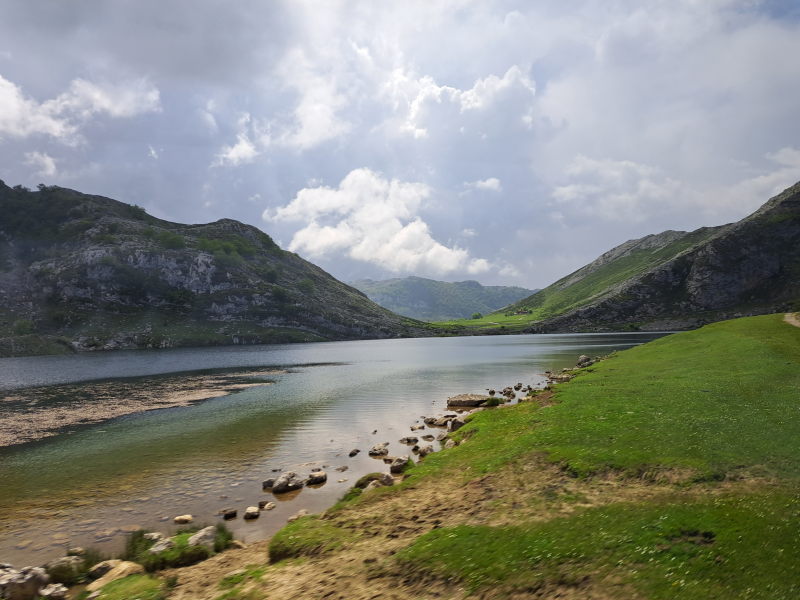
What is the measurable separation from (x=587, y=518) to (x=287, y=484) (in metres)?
21.1

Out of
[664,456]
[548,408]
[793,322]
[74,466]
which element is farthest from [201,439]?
[793,322]

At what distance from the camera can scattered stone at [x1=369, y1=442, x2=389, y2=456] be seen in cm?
3669

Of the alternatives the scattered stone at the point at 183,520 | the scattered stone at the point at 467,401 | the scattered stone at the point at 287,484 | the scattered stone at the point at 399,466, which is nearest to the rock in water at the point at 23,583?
the scattered stone at the point at 183,520

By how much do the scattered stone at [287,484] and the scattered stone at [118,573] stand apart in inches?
434

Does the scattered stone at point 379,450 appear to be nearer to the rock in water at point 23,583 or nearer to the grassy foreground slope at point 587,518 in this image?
the grassy foreground slope at point 587,518

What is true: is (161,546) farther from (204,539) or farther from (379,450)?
(379,450)

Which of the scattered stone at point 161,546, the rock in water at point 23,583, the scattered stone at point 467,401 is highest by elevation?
the rock in water at point 23,583

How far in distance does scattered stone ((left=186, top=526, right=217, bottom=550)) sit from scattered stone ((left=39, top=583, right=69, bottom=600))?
4.76 metres

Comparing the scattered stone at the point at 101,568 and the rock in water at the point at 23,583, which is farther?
the scattered stone at the point at 101,568

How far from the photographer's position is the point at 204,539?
20.4 metres

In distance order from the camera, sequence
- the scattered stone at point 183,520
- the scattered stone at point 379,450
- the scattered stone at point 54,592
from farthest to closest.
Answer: the scattered stone at point 379,450
the scattered stone at point 183,520
the scattered stone at point 54,592

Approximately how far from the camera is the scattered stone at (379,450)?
120ft

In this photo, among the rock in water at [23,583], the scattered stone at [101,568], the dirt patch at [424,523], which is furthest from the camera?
the scattered stone at [101,568]

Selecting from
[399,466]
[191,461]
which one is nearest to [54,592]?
[399,466]
